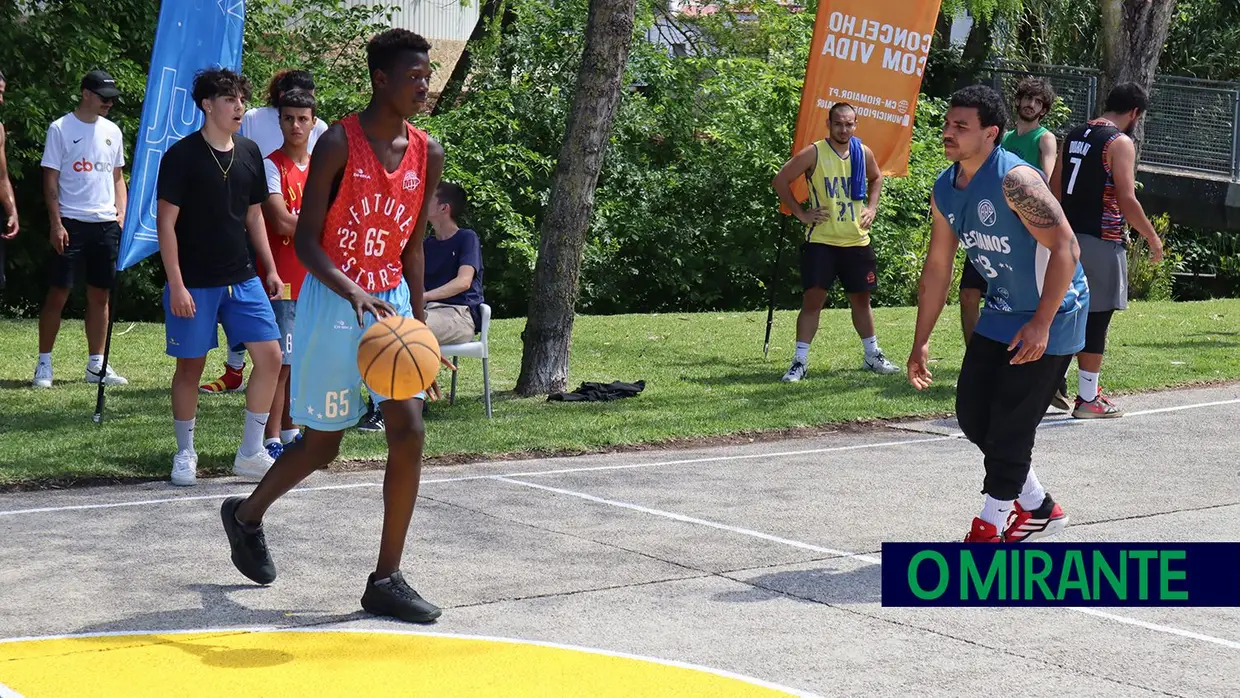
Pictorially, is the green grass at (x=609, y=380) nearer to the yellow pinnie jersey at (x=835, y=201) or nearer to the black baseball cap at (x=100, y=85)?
the yellow pinnie jersey at (x=835, y=201)

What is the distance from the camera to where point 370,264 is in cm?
564

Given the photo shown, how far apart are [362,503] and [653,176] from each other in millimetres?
13746

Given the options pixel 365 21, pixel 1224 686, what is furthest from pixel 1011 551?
pixel 365 21

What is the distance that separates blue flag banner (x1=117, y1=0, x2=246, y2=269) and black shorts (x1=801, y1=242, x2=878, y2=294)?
16.6 ft

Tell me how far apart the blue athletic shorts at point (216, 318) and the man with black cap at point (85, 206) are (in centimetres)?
373

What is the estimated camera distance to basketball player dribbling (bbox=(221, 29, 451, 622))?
18.0 ft

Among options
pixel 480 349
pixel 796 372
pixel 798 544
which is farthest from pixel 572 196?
pixel 798 544

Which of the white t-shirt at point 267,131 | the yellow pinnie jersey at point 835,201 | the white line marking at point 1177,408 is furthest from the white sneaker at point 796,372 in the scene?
the white t-shirt at point 267,131

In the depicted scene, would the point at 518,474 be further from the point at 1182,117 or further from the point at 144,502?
the point at 1182,117

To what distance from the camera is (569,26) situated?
21281 mm

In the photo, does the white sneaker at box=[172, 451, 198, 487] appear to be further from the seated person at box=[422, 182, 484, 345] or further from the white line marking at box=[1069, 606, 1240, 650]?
the white line marking at box=[1069, 606, 1240, 650]

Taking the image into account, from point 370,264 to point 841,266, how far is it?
24.5 ft

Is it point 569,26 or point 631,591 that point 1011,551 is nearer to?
point 631,591

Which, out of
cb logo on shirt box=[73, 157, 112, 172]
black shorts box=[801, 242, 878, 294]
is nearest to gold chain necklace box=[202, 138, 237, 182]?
cb logo on shirt box=[73, 157, 112, 172]
